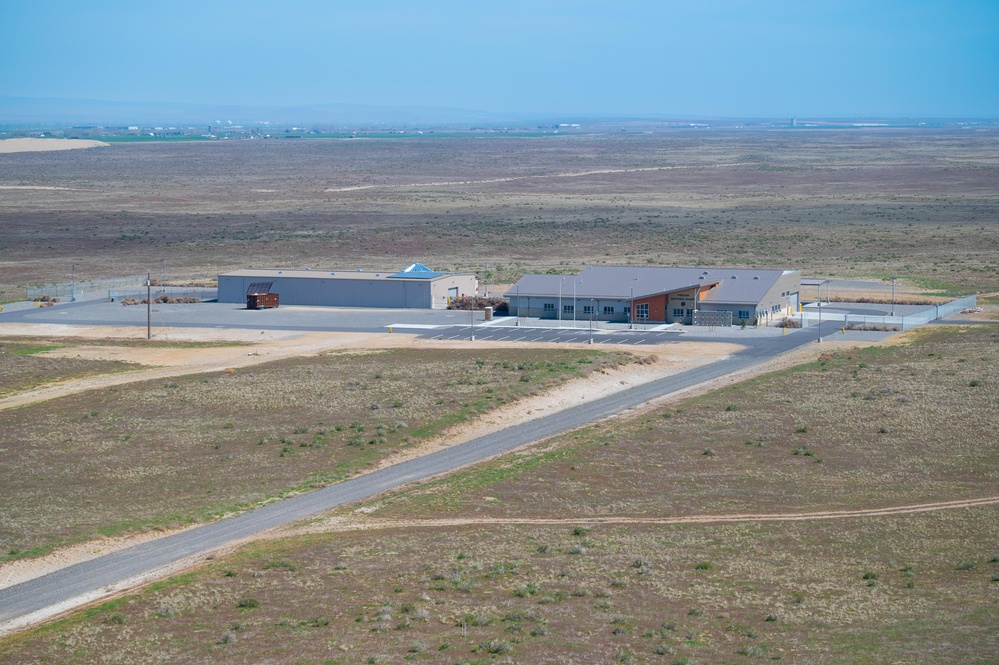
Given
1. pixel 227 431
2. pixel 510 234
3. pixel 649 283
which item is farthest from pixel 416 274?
pixel 510 234

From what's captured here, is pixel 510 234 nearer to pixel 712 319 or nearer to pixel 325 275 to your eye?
pixel 325 275

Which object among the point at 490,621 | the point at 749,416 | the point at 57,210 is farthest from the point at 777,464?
the point at 57,210

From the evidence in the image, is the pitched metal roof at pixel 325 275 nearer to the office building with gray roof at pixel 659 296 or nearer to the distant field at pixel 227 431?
the office building with gray roof at pixel 659 296

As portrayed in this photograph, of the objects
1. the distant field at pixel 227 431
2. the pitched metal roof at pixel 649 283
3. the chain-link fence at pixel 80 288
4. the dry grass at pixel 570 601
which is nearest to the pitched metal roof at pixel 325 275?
the pitched metal roof at pixel 649 283

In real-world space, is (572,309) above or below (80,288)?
above

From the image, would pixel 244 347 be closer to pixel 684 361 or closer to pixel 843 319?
pixel 684 361

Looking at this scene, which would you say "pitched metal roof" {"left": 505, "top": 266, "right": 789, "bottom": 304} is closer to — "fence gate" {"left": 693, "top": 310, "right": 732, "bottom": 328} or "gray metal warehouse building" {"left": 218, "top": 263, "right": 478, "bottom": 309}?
"fence gate" {"left": 693, "top": 310, "right": 732, "bottom": 328}
